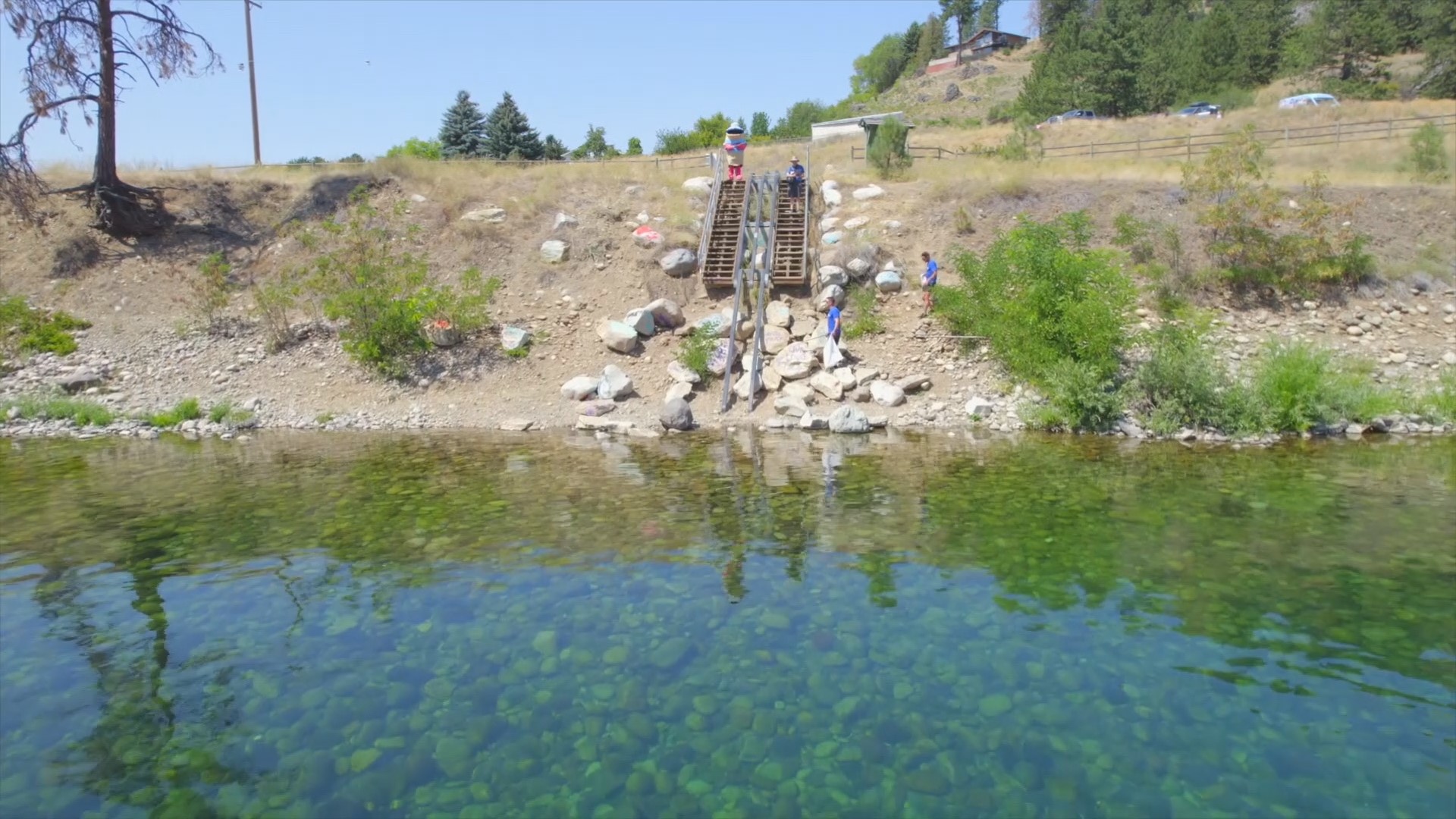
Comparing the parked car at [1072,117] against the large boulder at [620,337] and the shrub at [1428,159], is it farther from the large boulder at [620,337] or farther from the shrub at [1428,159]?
the large boulder at [620,337]

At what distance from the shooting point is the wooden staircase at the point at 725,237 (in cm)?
2044

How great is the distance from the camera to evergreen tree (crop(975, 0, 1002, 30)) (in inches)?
3750

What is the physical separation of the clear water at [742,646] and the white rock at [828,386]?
4.61 meters

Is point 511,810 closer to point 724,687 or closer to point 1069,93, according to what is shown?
point 724,687

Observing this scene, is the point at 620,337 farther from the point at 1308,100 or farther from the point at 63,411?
the point at 1308,100

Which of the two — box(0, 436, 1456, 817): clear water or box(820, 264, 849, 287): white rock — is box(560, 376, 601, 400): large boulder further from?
box(820, 264, 849, 287): white rock

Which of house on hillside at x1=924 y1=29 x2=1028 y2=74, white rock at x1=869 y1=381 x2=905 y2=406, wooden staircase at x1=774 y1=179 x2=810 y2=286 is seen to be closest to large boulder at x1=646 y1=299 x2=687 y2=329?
wooden staircase at x1=774 y1=179 x2=810 y2=286

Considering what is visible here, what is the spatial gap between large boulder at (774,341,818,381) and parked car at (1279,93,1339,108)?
37786 millimetres

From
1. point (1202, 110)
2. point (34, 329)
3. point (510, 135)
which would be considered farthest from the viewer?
point (1202, 110)

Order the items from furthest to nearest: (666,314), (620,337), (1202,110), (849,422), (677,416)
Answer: (1202,110) < (666,314) < (620,337) < (677,416) < (849,422)

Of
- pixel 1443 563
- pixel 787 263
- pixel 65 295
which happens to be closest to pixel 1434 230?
pixel 787 263

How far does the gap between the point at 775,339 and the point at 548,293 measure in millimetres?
6118

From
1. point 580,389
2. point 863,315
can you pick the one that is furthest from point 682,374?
point 863,315

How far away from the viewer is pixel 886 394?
16938mm
